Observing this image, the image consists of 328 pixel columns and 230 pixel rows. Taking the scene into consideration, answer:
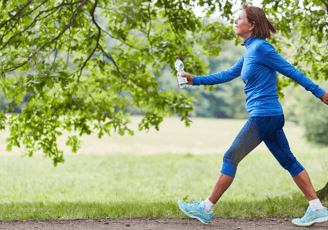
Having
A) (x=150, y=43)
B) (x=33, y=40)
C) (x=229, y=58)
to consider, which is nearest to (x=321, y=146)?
(x=150, y=43)

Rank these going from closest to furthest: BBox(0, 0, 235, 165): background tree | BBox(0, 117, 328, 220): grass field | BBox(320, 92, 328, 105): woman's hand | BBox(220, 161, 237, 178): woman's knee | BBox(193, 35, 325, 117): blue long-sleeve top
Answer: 1. BBox(320, 92, 328, 105): woman's hand
2. BBox(193, 35, 325, 117): blue long-sleeve top
3. BBox(220, 161, 237, 178): woman's knee
4. BBox(0, 117, 328, 220): grass field
5. BBox(0, 0, 235, 165): background tree

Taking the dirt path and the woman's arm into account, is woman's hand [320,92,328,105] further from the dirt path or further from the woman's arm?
the dirt path

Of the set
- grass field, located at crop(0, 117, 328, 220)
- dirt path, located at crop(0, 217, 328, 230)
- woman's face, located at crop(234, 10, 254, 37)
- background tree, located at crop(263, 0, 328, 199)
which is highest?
background tree, located at crop(263, 0, 328, 199)

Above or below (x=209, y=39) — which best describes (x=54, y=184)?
below

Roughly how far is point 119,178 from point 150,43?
10.1m

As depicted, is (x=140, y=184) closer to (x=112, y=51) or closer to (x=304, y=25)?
(x=112, y=51)

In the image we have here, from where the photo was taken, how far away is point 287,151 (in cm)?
366

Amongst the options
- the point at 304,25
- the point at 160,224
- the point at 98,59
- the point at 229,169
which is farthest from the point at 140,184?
the point at 229,169

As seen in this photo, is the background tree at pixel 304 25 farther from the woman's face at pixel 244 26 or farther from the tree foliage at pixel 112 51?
the woman's face at pixel 244 26

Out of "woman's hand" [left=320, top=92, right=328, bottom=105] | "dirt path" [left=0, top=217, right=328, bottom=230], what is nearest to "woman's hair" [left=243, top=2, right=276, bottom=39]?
"woman's hand" [left=320, top=92, right=328, bottom=105]

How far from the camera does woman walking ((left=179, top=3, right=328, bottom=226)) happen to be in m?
3.46

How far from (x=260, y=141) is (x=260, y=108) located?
33 cm

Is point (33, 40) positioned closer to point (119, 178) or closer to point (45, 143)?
point (45, 143)

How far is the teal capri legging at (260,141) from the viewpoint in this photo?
11.5 ft
